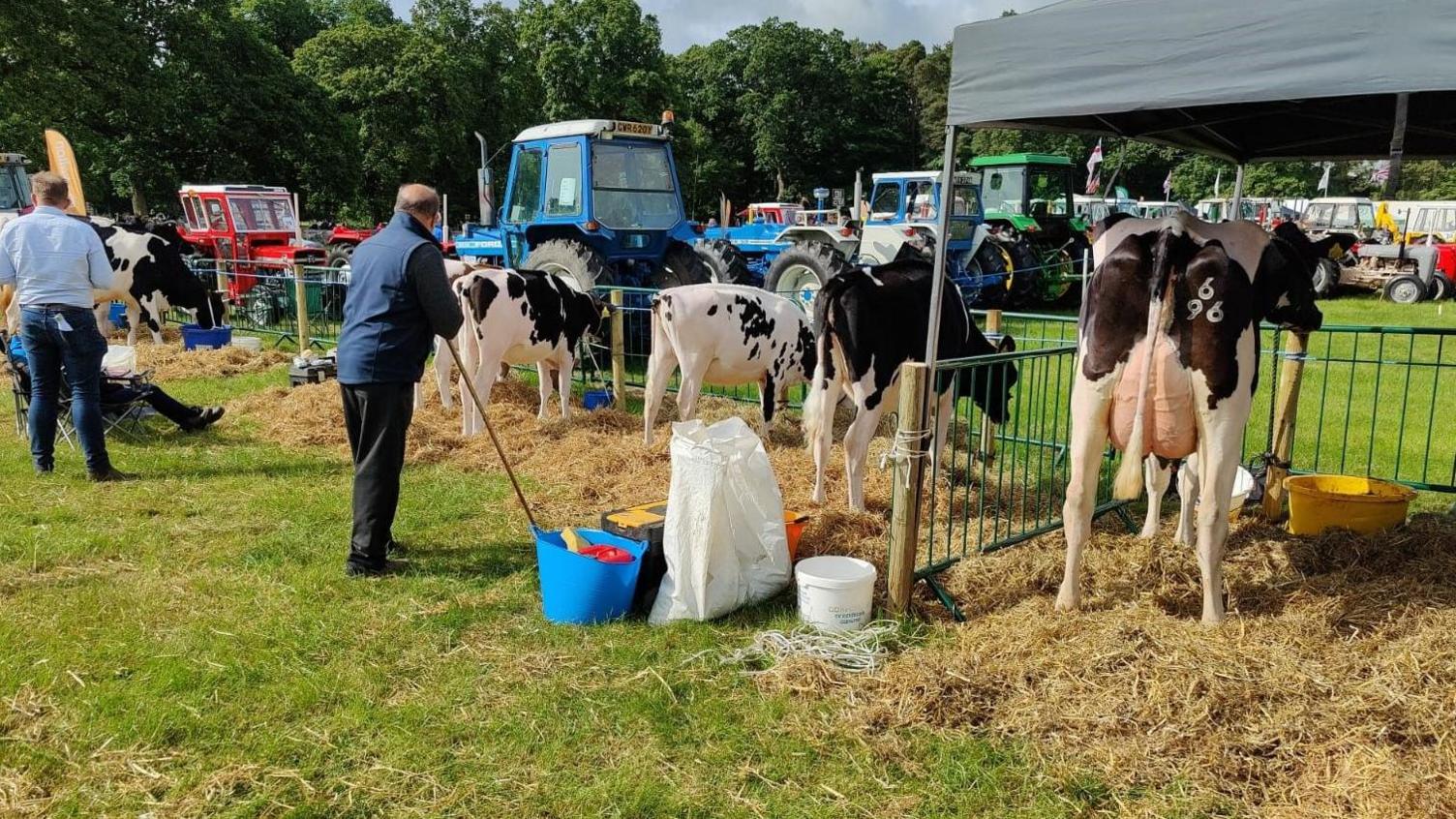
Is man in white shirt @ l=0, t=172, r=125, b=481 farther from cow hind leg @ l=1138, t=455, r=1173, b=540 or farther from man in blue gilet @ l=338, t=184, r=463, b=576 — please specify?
cow hind leg @ l=1138, t=455, r=1173, b=540

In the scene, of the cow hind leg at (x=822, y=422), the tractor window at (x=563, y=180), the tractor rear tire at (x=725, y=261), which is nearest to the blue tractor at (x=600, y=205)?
the tractor window at (x=563, y=180)

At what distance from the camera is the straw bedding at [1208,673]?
3.00m

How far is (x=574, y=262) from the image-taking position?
10.4 metres

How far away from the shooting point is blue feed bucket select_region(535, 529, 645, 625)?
13.7 feet

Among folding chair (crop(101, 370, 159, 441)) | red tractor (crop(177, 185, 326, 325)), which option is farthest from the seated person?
red tractor (crop(177, 185, 326, 325))

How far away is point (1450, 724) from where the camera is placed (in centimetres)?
311

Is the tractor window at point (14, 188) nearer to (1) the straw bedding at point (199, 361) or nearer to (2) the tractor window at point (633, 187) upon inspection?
(1) the straw bedding at point (199, 361)

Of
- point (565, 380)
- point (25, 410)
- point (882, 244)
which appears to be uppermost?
point (882, 244)

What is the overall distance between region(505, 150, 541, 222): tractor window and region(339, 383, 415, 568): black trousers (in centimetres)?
711

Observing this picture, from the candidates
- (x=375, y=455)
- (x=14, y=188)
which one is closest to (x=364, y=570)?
(x=375, y=455)

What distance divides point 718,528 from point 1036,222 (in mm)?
16883

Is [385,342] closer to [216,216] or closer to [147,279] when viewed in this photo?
[147,279]

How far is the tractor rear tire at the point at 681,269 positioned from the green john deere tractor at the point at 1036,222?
6806mm

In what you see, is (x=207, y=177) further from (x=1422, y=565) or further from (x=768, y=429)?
(x=1422, y=565)
